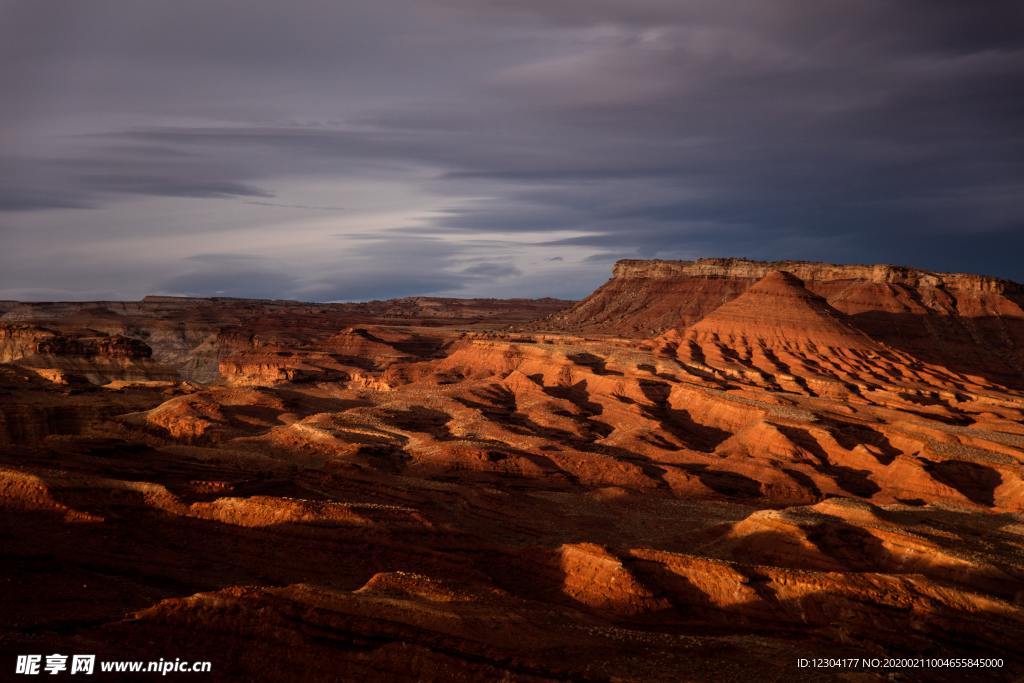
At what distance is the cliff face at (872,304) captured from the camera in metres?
121

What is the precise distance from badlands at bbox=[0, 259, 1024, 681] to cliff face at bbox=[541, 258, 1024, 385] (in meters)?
13.8

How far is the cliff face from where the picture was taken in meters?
121

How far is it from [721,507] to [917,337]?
92.0m

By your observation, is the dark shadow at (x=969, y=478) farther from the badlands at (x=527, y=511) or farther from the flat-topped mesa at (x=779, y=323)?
the flat-topped mesa at (x=779, y=323)

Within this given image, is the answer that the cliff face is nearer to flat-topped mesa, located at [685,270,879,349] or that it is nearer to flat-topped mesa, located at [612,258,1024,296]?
flat-topped mesa, located at [612,258,1024,296]

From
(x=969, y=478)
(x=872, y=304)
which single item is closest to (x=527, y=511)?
(x=969, y=478)

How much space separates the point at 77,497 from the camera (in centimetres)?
2900

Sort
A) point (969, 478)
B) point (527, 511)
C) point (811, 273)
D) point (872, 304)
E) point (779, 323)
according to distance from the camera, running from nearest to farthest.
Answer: point (527, 511)
point (969, 478)
point (779, 323)
point (872, 304)
point (811, 273)

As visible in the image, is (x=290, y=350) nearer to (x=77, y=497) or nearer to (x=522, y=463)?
(x=522, y=463)

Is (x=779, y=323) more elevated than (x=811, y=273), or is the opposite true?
(x=811, y=273)

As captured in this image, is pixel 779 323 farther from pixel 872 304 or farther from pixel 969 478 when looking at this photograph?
pixel 969 478

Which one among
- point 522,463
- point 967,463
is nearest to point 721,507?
point 522,463

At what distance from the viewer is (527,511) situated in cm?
4228

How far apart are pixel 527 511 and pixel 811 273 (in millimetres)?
125501
